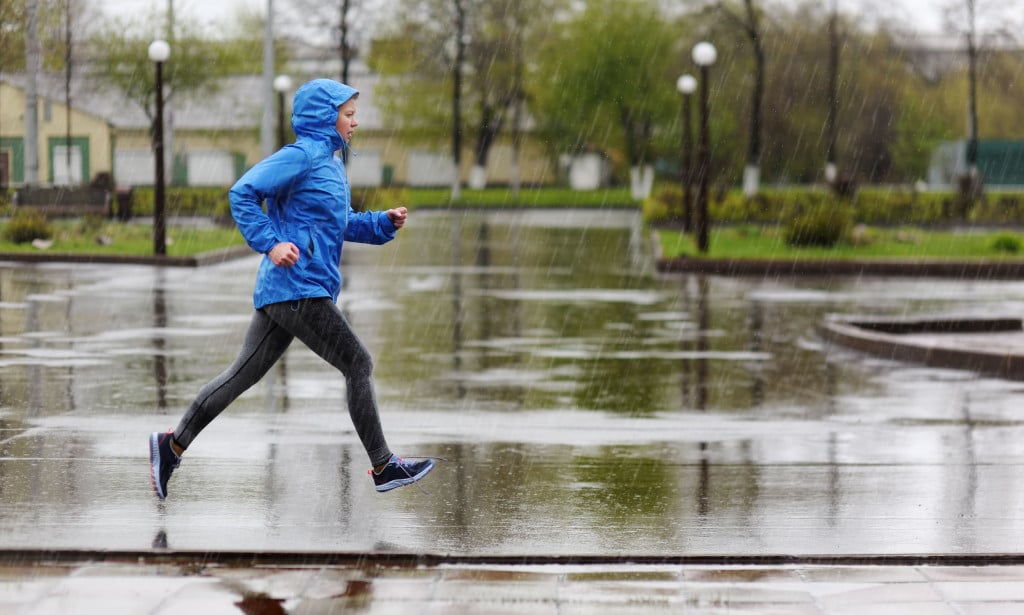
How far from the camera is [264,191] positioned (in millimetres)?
6418

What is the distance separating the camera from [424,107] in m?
63.7

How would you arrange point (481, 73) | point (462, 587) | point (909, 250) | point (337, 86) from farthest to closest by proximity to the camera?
point (481, 73)
point (909, 250)
point (337, 86)
point (462, 587)

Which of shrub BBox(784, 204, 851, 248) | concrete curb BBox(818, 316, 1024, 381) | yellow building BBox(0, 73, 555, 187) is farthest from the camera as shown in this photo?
yellow building BBox(0, 73, 555, 187)

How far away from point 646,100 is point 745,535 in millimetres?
56240

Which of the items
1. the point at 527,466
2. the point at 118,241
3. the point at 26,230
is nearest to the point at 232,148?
the point at 118,241

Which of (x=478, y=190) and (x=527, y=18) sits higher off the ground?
(x=527, y=18)

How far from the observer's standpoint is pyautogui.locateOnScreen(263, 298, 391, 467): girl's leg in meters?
6.55

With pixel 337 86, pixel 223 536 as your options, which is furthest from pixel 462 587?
pixel 337 86

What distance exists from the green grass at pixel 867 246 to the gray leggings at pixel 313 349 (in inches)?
728

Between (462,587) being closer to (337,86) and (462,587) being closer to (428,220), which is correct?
(337,86)

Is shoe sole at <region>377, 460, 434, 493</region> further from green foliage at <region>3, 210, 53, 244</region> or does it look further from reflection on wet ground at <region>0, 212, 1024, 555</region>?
green foliage at <region>3, 210, 53, 244</region>

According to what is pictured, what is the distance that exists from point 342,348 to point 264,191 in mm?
747

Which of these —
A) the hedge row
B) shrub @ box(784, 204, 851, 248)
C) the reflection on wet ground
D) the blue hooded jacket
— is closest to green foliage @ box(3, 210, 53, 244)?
the reflection on wet ground

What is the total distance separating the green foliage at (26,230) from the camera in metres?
27.5
